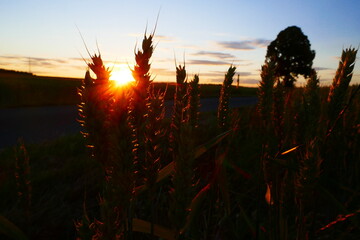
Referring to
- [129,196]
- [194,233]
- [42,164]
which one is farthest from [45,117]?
[129,196]

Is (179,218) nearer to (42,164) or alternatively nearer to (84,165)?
(84,165)

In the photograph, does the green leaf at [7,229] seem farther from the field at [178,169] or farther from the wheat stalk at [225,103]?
the wheat stalk at [225,103]

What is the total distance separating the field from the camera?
810mm

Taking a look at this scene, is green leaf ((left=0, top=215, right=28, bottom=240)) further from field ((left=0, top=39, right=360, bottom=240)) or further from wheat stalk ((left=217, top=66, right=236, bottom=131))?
wheat stalk ((left=217, top=66, right=236, bottom=131))

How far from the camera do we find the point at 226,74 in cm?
160

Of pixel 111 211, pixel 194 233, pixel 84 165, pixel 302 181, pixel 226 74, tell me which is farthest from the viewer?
pixel 84 165

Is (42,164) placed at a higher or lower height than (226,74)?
lower

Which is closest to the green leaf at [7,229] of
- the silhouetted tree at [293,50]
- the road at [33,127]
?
the road at [33,127]

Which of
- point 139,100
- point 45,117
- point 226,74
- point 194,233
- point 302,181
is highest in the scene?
point 226,74

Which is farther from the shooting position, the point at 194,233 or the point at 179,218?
the point at 194,233

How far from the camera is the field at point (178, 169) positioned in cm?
81

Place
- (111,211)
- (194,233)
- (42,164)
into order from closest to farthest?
1. (111,211)
2. (194,233)
3. (42,164)

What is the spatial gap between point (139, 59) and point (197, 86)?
58cm

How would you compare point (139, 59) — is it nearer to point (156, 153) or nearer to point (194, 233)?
point (156, 153)
